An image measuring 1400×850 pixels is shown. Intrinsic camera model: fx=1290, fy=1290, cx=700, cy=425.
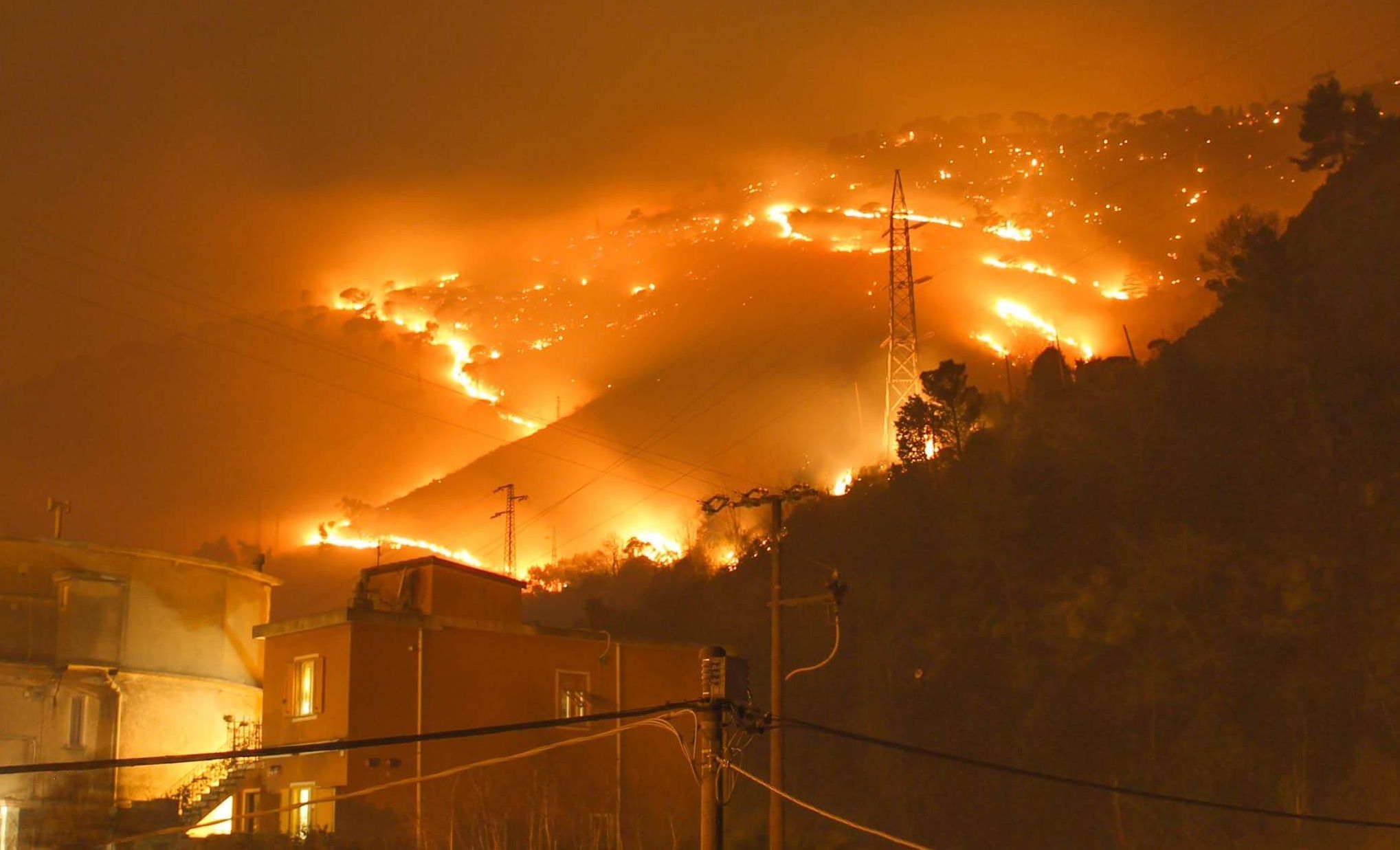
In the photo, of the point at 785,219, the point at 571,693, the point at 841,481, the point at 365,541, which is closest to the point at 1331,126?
the point at 841,481

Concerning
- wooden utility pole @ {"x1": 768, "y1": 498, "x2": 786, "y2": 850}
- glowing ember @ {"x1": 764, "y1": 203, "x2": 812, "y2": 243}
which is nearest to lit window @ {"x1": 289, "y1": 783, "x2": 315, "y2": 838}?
wooden utility pole @ {"x1": 768, "y1": 498, "x2": 786, "y2": 850}

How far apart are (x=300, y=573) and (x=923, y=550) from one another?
Answer: 75.5m

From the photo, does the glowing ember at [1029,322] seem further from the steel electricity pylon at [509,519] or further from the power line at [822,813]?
the power line at [822,813]

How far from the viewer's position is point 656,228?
575 feet

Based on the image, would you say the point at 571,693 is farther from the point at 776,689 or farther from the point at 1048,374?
the point at 1048,374

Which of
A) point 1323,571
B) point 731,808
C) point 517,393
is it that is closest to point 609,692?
point 731,808

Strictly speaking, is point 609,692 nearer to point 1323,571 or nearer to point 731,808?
point 731,808

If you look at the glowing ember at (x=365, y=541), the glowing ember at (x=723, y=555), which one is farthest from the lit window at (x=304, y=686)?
the glowing ember at (x=365, y=541)

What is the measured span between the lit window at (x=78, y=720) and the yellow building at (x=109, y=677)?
1.5 inches

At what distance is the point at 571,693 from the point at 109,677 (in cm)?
1398

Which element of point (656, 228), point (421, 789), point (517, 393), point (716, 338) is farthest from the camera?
point (656, 228)

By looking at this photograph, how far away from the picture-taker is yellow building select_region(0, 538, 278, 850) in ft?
108

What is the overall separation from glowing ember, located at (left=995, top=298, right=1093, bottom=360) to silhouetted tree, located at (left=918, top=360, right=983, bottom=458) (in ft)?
145

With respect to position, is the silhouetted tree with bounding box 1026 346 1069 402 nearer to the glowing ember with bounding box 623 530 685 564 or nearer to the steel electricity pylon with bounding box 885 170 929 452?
the steel electricity pylon with bounding box 885 170 929 452
